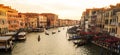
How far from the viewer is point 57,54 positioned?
3388 cm

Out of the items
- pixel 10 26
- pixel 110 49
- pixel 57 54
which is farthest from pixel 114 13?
pixel 10 26

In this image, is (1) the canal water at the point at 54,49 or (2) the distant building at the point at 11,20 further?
(2) the distant building at the point at 11,20

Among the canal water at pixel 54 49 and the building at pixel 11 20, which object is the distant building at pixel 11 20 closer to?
the building at pixel 11 20

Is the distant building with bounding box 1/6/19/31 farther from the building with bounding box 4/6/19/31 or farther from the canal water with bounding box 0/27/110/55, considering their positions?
the canal water with bounding box 0/27/110/55

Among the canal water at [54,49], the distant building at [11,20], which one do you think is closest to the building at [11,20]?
the distant building at [11,20]

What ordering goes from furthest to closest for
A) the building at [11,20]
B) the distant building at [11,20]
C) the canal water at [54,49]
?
1. the building at [11,20]
2. the distant building at [11,20]
3. the canal water at [54,49]

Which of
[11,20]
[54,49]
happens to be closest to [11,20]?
[11,20]

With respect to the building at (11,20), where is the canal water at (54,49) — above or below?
below

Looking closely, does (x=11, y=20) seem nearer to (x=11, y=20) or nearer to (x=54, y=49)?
(x=11, y=20)

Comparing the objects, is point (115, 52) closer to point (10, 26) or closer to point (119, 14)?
point (119, 14)

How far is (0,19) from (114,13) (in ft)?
82.2

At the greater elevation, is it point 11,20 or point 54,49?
point 11,20

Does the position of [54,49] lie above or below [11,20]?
below

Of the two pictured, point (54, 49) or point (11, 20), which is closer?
point (54, 49)
